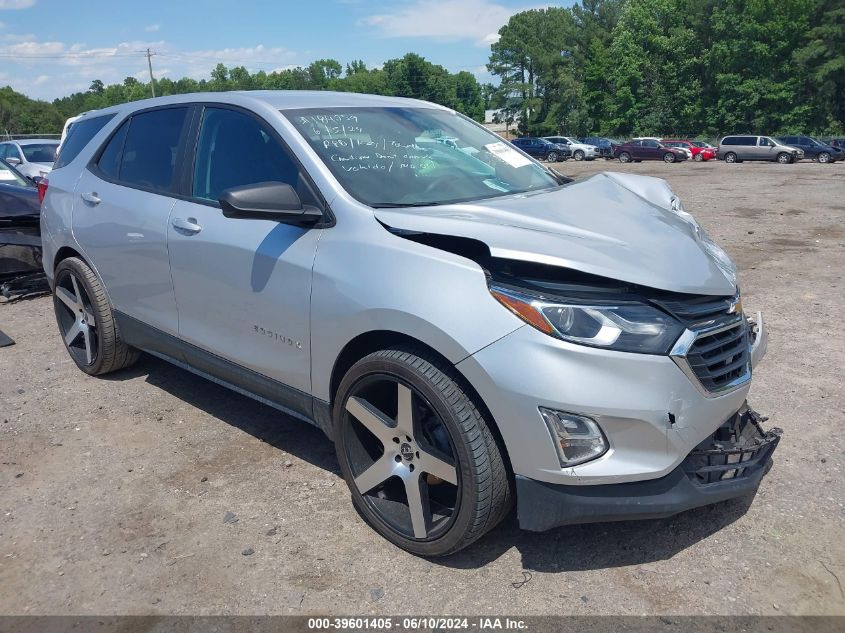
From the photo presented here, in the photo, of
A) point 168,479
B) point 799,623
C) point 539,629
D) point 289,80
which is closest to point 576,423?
point 539,629

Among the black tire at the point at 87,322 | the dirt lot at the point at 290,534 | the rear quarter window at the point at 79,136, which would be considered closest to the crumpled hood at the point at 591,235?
the dirt lot at the point at 290,534

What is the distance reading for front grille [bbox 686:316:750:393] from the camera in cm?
248

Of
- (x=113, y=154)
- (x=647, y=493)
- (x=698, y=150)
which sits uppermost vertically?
(x=113, y=154)

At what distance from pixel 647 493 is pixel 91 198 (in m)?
3.88

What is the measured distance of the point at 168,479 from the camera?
3.56m

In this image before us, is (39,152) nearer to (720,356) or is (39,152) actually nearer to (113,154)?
(113,154)

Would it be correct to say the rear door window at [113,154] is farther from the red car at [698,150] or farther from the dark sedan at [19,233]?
the red car at [698,150]

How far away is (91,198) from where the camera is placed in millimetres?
4496

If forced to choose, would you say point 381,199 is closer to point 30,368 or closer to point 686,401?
point 686,401

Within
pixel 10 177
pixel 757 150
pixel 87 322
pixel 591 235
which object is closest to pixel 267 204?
pixel 591 235

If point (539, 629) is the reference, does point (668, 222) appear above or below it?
above

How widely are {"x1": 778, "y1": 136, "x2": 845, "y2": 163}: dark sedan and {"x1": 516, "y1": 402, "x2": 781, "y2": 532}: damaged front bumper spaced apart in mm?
39551

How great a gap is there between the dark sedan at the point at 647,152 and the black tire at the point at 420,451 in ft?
135

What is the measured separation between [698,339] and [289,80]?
130m
